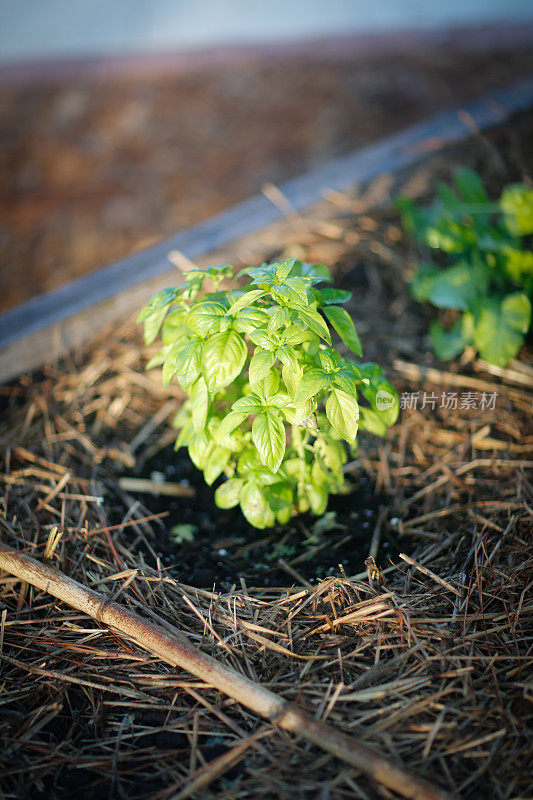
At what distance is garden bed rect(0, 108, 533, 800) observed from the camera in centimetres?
112

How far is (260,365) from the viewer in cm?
118

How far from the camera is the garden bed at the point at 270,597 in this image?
1.12 m

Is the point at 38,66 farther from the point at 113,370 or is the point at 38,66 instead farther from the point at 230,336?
the point at 230,336

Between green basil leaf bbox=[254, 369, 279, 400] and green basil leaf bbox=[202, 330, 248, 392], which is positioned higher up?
green basil leaf bbox=[202, 330, 248, 392]

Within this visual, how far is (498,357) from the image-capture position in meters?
1.95

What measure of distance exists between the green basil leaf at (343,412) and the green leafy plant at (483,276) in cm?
99

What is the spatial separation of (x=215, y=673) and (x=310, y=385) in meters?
0.69

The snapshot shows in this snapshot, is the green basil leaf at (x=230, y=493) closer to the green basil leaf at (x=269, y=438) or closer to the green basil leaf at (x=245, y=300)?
→ the green basil leaf at (x=269, y=438)

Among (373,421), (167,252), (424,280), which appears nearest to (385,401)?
(373,421)

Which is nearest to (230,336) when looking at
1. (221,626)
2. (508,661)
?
(221,626)

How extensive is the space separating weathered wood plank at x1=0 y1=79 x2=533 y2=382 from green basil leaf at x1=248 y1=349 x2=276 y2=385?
1.29 metres

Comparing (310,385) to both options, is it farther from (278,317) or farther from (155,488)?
(155,488)

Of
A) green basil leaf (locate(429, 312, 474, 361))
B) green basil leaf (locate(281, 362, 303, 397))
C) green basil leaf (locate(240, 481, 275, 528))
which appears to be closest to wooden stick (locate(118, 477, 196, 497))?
green basil leaf (locate(240, 481, 275, 528))

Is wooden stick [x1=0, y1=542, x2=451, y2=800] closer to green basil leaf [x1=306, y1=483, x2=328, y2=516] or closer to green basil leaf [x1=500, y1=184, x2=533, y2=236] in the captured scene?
green basil leaf [x1=306, y1=483, x2=328, y2=516]
